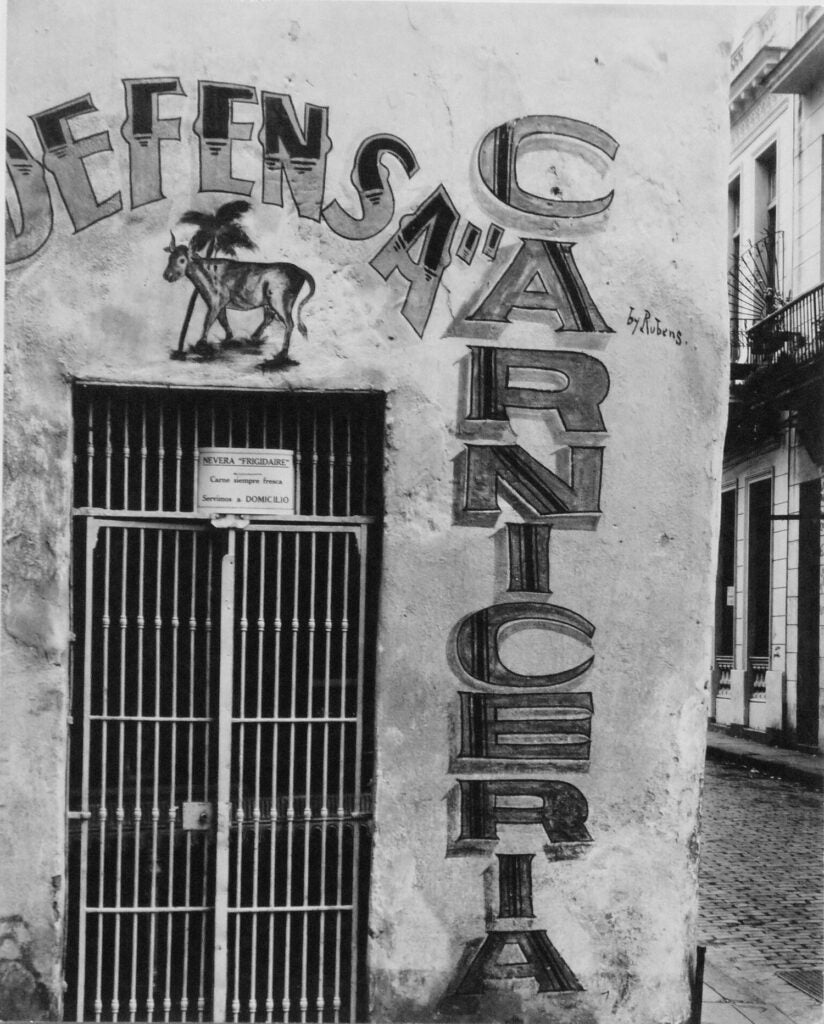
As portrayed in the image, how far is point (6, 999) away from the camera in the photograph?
495 cm

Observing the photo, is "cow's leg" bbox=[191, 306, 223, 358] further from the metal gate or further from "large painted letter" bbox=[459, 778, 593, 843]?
"large painted letter" bbox=[459, 778, 593, 843]

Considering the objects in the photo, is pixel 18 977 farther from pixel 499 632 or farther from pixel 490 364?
pixel 490 364

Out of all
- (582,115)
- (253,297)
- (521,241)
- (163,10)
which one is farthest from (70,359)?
(582,115)

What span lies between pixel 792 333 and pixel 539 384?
11301 mm

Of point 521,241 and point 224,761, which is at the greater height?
point 521,241

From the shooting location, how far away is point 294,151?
513 cm

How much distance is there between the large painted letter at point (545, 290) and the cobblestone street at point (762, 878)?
360 centimetres

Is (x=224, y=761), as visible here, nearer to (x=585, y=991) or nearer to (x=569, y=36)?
(x=585, y=991)

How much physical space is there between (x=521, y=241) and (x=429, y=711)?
6.77 feet

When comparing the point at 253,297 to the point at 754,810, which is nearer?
Result: the point at 253,297

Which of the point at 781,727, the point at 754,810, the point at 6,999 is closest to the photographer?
the point at 6,999

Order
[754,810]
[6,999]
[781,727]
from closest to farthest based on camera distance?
[6,999], [754,810], [781,727]

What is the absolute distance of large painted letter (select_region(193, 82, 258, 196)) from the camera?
16.8 feet

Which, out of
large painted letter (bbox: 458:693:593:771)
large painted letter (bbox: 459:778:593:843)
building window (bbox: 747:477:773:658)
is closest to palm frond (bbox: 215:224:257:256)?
large painted letter (bbox: 458:693:593:771)
